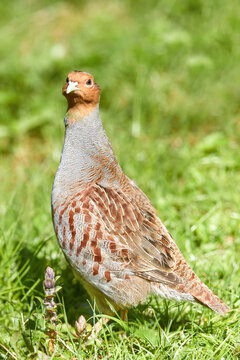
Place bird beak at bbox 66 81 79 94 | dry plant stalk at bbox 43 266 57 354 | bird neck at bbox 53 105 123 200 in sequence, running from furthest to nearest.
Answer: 1. bird neck at bbox 53 105 123 200
2. bird beak at bbox 66 81 79 94
3. dry plant stalk at bbox 43 266 57 354

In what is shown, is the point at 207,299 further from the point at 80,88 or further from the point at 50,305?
the point at 80,88

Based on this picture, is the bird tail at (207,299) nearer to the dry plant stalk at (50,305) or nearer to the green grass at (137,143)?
the green grass at (137,143)

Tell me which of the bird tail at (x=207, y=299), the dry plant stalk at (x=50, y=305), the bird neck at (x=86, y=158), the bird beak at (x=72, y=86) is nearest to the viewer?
the dry plant stalk at (x=50, y=305)

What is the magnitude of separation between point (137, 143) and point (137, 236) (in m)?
2.34

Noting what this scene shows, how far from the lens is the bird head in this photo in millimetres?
2896

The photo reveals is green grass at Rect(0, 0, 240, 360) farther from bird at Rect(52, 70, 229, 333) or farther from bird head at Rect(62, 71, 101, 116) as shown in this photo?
bird head at Rect(62, 71, 101, 116)

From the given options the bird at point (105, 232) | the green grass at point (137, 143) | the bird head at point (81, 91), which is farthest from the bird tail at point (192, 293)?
the bird head at point (81, 91)

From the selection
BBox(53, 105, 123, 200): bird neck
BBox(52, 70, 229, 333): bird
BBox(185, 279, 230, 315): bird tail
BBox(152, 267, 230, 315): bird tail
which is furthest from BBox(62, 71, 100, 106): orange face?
BBox(185, 279, 230, 315): bird tail

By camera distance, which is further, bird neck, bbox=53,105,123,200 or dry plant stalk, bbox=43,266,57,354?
bird neck, bbox=53,105,123,200

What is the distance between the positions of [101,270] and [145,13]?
A: 569 centimetres

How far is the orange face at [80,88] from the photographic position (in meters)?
2.89

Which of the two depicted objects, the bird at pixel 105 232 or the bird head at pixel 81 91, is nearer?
the bird at pixel 105 232

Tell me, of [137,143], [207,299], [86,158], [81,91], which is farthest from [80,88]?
[137,143]

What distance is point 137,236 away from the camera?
2.83 metres
